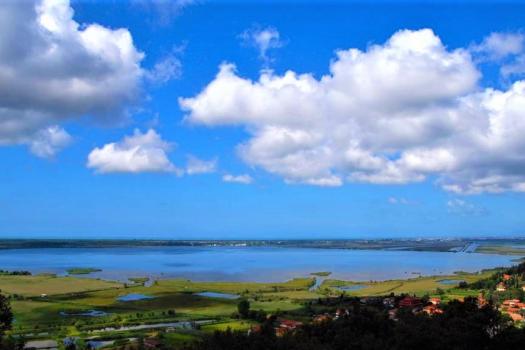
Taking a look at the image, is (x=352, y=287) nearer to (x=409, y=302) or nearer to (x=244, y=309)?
(x=409, y=302)

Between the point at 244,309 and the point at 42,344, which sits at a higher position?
the point at 244,309

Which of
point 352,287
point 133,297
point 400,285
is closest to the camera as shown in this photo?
point 133,297

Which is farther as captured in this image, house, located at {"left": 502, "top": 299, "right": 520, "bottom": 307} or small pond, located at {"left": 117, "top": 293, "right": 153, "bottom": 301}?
small pond, located at {"left": 117, "top": 293, "right": 153, "bottom": 301}

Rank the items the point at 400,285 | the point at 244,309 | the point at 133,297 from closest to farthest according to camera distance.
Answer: the point at 244,309
the point at 133,297
the point at 400,285

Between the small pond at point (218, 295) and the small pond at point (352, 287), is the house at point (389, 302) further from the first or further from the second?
the small pond at point (218, 295)

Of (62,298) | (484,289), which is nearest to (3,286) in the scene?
(62,298)

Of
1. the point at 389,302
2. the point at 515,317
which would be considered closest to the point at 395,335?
the point at 515,317

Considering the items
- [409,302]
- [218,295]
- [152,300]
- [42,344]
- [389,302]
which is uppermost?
[409,302]

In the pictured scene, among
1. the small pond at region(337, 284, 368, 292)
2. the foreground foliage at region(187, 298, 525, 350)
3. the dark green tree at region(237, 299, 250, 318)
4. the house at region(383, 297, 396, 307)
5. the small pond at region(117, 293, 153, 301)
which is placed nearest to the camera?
the foreground foliage at region(187, 298, 525, 350)

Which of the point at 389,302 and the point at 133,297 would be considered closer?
the point at 389,302

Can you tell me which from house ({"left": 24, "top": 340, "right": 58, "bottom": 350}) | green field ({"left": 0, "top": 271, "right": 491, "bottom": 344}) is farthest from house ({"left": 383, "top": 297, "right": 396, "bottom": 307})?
house ({"left": 24, "top": 340, "right": 58, "bottom": 350})

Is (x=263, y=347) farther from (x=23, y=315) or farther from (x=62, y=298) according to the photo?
(x=62, y=298)

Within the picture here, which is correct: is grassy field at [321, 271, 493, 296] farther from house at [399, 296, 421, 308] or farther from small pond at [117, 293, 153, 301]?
small pond at [117, 293, 153, 301]
